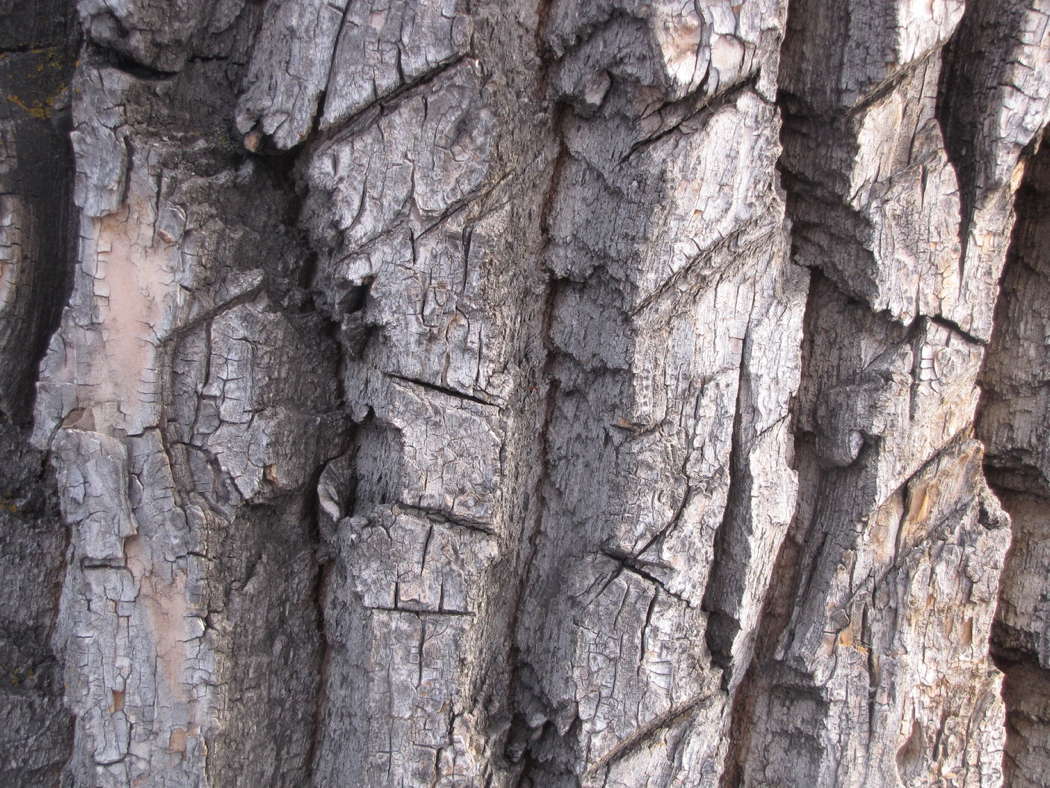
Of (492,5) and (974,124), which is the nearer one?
(492,5)

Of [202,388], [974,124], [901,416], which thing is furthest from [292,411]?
[974,124]

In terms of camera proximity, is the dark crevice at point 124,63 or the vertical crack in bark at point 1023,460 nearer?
the dark crevice at point 124,63

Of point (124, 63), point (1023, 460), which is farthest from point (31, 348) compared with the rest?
point (1023, 460)

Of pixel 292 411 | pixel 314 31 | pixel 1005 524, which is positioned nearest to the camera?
pixel 314 31

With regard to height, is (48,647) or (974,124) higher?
(974,124)

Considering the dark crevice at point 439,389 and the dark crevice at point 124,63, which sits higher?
the dark crevice at point 124,63

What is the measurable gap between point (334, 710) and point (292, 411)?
0.74 meters

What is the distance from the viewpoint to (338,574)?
78.4 inches

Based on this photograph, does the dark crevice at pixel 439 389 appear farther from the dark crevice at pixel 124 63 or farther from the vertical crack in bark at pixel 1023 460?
the vertical crack in bark at pixel 1023 460

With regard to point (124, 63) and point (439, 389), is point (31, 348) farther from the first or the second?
point (439, 389)

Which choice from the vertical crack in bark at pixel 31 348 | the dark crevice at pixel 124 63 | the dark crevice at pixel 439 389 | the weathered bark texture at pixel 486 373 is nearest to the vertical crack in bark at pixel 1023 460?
the weathered bark texture at pixel 486 373

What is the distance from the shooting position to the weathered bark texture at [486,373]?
73.4 inches

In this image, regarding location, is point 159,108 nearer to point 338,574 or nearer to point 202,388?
point 202,388

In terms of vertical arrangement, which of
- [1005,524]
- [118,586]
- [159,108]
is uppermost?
[159,108]
